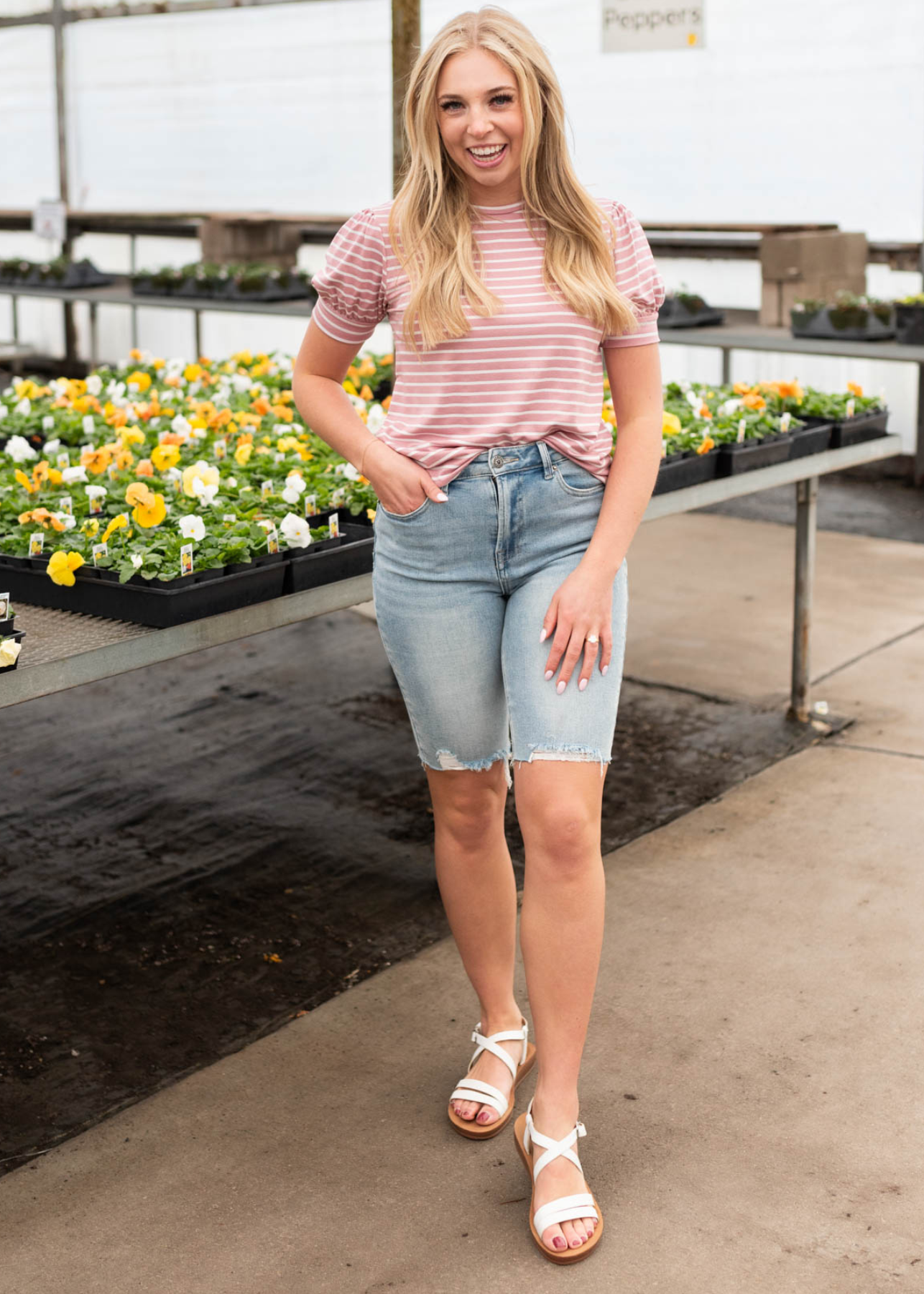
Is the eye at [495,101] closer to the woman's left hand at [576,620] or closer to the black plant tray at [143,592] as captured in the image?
the woman's left hand at [576,620]

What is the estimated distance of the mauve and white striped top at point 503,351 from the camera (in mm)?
1880

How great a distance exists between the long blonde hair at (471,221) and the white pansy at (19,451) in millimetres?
1833

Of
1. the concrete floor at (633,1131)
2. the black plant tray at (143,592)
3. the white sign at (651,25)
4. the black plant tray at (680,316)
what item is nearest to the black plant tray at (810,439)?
the concrete floor at (633,1131)

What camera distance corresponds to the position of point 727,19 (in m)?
7.23

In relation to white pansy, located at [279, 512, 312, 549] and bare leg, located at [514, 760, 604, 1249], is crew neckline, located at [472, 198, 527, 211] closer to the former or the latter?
bare leg, located at [514, 760, 604, 1249]

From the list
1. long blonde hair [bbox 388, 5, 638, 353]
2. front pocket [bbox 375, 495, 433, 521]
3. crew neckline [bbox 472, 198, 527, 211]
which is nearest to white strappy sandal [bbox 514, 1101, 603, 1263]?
front pocket [bbox 375, 495, 433, 521]

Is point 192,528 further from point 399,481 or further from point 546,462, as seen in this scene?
point 546,462

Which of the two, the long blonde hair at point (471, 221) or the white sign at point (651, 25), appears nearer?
the long blonde hair at point (471, 221)

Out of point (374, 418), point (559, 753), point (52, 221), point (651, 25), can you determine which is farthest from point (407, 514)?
point (52, 221)

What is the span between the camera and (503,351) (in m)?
1.88

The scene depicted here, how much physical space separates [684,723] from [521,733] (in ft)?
7.00

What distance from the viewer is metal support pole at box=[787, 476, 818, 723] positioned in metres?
3.92

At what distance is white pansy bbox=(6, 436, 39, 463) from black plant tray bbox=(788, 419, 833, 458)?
1846mm

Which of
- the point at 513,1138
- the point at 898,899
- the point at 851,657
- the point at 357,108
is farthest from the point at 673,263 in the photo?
the point at 513,1138
